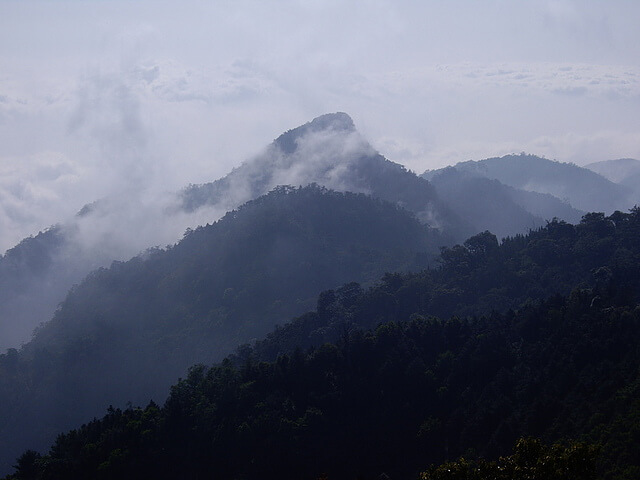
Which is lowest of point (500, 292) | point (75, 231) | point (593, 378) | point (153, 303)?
point (593, 378)

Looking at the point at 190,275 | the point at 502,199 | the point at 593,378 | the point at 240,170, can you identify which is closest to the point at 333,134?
the point at 240,170

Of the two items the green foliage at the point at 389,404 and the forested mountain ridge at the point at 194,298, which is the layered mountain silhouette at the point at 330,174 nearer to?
the forested mountain ridge at the point at 194,298

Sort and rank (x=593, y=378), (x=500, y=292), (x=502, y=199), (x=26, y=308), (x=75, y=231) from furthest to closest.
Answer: (x=502, y=199) < (x=75, y=231) < (x=26, y=308) < (x=500, y=292) < (x=593, y=378)

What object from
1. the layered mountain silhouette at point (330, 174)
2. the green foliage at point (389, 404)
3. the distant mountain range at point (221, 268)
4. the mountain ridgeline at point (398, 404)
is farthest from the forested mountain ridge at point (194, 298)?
Result: the green foliage at point (389, 404)

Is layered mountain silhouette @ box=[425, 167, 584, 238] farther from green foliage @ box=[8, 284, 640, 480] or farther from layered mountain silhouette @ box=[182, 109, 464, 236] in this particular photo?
green foliage @ box=[8, 284, 640, 480]

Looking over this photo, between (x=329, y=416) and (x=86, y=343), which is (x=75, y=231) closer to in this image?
(x=86, y=343)

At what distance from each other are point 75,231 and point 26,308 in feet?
61.0

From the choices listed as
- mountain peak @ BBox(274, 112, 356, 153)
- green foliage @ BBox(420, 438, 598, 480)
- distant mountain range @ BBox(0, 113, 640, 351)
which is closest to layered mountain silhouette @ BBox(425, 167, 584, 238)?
distant mountain range @ BBox(0, 113, 640, 351)

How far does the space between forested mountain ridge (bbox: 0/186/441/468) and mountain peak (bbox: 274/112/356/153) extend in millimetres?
28931

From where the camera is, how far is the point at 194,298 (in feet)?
345

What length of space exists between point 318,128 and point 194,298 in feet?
186

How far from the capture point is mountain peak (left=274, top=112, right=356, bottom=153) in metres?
148

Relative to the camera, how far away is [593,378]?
44.5 meters

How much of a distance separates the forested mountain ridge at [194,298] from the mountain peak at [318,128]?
94.9 ft
